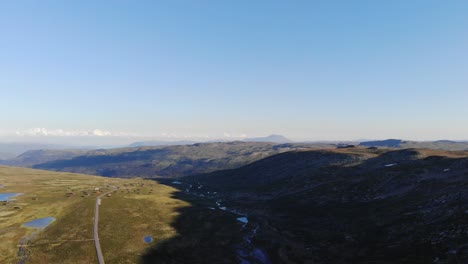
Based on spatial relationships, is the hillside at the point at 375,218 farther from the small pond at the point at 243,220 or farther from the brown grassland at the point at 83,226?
the brown grassland at the point at 83,226

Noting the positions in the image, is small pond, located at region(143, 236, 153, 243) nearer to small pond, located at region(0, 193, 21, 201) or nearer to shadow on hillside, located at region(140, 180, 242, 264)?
shadow on hillside, located at region(140, 180, 242, 264)

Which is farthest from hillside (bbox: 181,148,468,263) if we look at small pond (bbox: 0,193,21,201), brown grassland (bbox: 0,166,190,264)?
small pond (bbox: 0,193,21,201)

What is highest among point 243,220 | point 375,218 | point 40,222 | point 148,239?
point 375,218

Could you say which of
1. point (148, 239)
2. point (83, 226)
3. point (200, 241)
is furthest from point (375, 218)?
point (83, 226)

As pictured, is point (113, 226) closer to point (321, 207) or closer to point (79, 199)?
point (79, 199)

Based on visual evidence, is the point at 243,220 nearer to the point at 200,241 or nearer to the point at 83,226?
the point at 200,241
